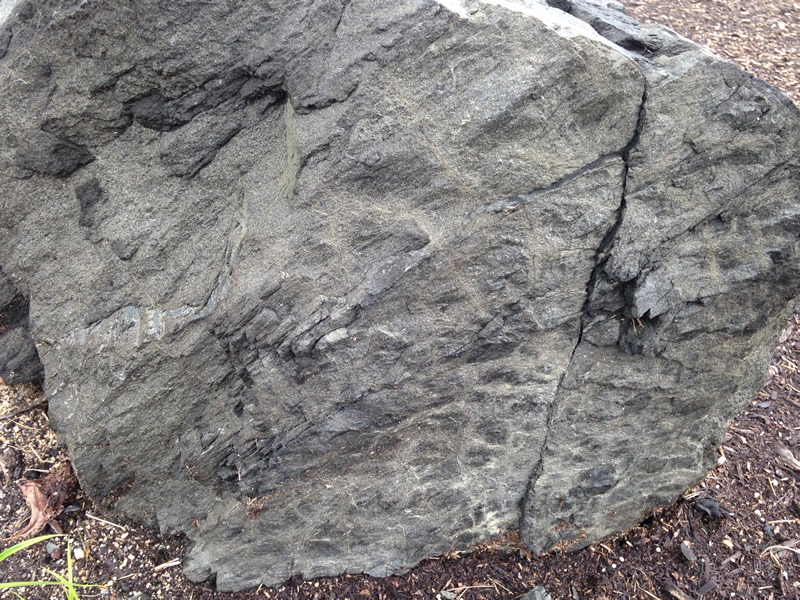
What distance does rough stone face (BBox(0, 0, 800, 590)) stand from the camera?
1.82 metres

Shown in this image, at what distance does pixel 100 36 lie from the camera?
6.11 ft

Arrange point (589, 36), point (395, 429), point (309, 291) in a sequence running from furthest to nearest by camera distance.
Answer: point (395, 429) < point (309, 291) < point (589, 36)

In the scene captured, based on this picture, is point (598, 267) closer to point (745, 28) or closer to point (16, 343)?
point (16, 343)

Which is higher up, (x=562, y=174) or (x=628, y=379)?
(x=562, y=174)

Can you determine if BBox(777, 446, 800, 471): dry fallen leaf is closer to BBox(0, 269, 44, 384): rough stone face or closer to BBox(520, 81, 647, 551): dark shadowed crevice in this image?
BBox(520, 81, 647, 551): dark shadowed crevice

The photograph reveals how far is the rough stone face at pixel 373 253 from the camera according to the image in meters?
1.82

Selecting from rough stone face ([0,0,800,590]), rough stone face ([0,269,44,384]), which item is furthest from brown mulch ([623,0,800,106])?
rough stone face ([0,269,44,384])

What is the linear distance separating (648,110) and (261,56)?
104cm

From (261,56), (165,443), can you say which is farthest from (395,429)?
(261,56)

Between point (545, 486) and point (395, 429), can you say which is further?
point (545, 486)

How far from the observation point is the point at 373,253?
6.20 ft

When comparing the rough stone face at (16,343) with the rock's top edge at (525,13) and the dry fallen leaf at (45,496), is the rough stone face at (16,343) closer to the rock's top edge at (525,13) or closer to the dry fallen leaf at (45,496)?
the dry fallen leaf at (45,496)

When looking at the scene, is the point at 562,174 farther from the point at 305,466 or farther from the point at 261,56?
the point at 305,466

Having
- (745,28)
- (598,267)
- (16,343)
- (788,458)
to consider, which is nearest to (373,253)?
(598,267)
